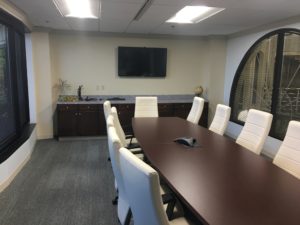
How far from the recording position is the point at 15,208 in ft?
9.39

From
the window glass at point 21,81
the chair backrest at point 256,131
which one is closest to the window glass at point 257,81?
the chair backrest at point 256,131

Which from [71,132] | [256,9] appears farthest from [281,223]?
[71,132]

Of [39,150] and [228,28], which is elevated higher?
[228,28]

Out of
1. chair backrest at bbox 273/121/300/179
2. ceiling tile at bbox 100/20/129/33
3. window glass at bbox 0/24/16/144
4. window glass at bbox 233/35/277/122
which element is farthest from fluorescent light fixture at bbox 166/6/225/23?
window glass at bbox 0/24/16/144

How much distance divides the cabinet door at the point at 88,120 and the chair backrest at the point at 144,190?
4215 millimetres

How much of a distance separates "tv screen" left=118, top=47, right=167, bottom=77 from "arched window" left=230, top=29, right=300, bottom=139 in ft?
5.83

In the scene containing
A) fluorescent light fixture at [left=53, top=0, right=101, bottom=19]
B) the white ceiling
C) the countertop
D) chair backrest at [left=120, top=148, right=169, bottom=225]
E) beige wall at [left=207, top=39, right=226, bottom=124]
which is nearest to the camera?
chair backrest at [left=120, top=148, right=169, bottom=225]

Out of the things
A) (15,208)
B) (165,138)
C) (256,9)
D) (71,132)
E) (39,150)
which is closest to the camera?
(15,208)

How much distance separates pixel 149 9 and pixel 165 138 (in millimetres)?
1801

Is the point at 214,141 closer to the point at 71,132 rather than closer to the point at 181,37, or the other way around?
the point at 71,132

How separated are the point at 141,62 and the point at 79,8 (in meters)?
2.49

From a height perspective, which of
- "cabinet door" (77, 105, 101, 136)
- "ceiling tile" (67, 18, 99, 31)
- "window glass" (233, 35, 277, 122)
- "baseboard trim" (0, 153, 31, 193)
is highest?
"ceiling tile" (67, 18, 99, 31)

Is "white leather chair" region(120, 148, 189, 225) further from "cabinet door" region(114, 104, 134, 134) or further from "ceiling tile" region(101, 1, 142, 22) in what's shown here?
"cabinet door" region(114, 104, 134, 134)

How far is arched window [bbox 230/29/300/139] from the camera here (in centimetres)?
435
